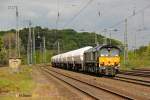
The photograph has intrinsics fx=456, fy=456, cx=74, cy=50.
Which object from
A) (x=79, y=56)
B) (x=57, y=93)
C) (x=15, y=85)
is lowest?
(x=57, y=93)

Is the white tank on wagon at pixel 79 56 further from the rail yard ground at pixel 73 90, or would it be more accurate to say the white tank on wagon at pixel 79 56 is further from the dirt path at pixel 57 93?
the dirt path at pixel 57 93

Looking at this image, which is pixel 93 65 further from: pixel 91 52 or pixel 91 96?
pixel 91 96

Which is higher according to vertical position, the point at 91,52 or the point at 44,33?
the point at 44,33

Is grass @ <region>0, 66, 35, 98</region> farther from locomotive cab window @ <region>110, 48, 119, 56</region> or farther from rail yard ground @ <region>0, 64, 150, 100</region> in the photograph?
locomotive cab window @ <region>110, 48, 119, 56</region>

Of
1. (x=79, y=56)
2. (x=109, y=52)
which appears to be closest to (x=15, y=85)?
(x=109, y=52)

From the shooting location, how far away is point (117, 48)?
4475 centimetres

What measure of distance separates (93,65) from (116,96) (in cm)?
2396

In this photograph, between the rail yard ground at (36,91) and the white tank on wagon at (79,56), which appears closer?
the rail yard ground at (36,91)

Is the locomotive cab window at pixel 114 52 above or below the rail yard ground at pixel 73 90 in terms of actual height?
above

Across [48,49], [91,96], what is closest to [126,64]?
[91,96]

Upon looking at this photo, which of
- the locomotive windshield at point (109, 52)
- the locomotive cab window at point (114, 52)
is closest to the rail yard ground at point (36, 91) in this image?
the locomotive windshield at point (109, 52)

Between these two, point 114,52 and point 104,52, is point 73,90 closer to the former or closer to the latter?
point 104,52

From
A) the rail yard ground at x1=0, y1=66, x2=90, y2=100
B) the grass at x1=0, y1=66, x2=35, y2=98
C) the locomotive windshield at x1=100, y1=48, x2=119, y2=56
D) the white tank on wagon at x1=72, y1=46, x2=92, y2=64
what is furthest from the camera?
the white tank on wagon at x1=72, y1=46, x2=92, y2=64

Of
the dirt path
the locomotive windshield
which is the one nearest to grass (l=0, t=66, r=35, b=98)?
the dirt path
